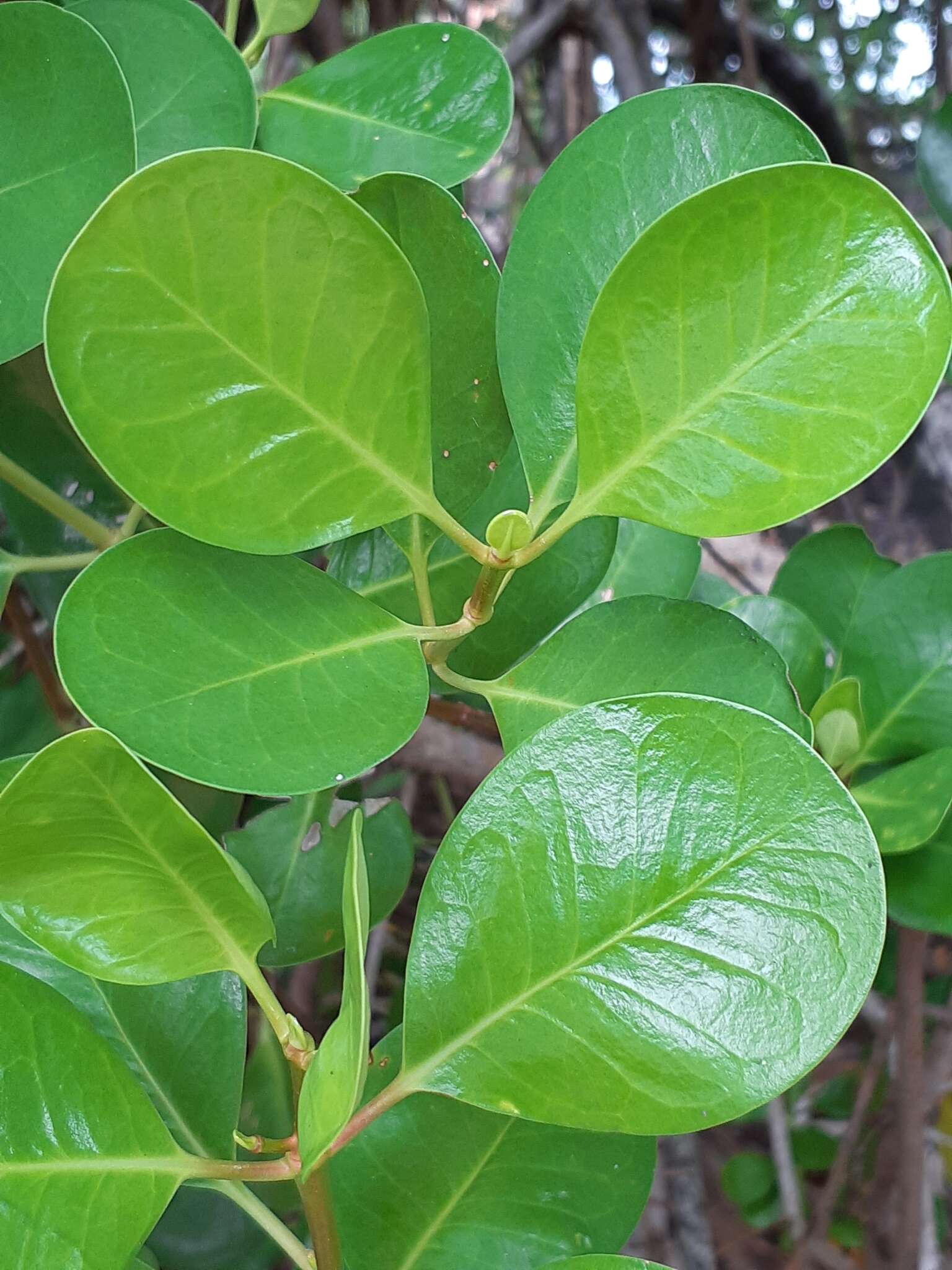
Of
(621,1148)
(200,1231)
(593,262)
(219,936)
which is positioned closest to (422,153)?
(593,262)

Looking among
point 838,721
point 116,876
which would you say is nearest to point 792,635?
point 838,721

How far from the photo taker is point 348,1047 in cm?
29

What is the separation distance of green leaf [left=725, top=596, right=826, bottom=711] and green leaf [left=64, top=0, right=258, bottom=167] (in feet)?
1.21

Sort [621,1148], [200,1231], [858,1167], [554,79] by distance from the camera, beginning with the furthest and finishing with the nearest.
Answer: [554,79] → [858,1167] → [200,1231] → [621,1148]

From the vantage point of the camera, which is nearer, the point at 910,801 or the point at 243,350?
the point at 243,350

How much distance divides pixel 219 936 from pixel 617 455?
0.22 meters

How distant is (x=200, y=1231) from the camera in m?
0.60

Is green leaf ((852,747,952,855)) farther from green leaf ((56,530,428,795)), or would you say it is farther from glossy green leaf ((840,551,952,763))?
green leaf ((56,530,428,795))

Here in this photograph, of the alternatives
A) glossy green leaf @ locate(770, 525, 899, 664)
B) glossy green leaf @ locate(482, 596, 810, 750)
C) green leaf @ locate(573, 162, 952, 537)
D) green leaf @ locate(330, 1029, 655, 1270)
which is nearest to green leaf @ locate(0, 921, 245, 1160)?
green leaf @ locate(330, 1029, 655, 1270)

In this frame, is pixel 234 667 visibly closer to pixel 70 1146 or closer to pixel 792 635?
pixel 70 1146

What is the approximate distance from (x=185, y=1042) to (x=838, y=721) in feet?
1.23

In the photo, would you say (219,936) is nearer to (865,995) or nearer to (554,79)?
(865,995)

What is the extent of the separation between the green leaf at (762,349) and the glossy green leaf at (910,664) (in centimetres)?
33

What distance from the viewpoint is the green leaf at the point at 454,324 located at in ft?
1.15
